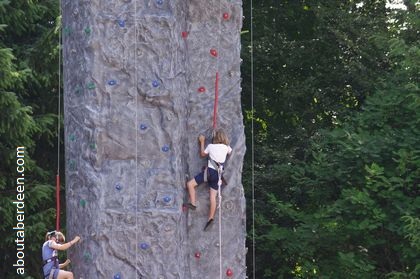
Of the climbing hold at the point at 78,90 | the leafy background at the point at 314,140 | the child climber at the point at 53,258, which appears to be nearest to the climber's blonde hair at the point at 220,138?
the climbing hold at the point at 78,90

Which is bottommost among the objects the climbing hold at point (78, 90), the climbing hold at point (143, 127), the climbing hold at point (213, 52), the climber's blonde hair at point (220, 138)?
the climber's blonde hair at point (220, 138)

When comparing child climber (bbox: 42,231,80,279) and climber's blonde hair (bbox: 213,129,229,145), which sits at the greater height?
climber's blonde hair (bbox: 213,129,229,145)

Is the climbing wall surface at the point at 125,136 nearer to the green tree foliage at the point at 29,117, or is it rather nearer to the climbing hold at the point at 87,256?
the climbing hold at the point at 87,256

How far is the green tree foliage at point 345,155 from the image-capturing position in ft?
42.7

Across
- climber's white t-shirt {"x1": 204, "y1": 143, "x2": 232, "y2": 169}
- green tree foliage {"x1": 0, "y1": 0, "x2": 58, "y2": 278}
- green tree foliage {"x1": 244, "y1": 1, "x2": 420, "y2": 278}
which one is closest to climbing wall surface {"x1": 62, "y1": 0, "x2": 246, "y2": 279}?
climber's white t-shirt {"x1": 204, "y1": 143, "x2": 232, "y2": 169}

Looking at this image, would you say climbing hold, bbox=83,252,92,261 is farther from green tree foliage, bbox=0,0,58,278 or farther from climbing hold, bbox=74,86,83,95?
green tree foliage, bbox=0,0,58,278

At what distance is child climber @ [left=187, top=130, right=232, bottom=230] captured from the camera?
33.1ft

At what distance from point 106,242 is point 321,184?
484cm

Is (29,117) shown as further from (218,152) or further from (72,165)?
(218,152)

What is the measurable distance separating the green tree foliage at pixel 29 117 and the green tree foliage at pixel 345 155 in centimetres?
296

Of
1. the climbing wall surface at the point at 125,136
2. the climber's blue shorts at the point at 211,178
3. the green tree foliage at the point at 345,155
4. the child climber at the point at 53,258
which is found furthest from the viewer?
the green tree foliage at the point at 345,155

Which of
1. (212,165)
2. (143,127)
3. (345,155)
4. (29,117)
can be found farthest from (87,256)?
(345,155)

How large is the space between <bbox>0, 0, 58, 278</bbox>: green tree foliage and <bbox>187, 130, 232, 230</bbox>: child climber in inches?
137

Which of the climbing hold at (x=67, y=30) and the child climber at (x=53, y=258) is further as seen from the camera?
the climbing hold at (x=67, y=30)
